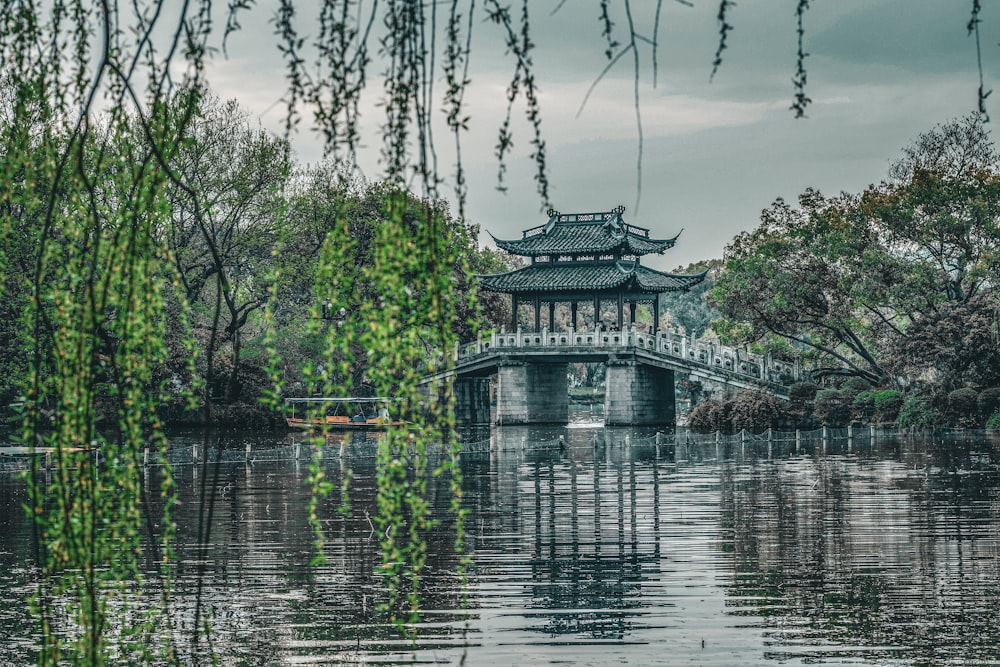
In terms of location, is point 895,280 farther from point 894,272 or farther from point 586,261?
point 586,261

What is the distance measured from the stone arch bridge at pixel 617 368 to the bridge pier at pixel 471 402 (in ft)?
15.3

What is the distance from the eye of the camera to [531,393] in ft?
196

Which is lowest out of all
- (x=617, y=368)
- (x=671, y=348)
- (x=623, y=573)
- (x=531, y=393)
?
(x=623, y=573)

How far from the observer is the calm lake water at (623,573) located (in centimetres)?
1192

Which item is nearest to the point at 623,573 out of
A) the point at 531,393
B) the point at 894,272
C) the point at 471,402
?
the point at 894,272

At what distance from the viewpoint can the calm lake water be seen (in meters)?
11.9

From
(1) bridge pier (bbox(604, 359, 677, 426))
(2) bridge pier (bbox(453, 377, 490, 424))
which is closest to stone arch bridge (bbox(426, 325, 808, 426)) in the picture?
(1) bridge pier (bbox(604, 359, 677, 426))

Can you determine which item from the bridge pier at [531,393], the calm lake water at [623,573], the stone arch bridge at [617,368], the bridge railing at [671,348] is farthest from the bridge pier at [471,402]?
the calm lake water at [623,573]

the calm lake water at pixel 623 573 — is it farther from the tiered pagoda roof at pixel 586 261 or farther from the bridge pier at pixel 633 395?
the tiered pagoda roof at pixel 586 261

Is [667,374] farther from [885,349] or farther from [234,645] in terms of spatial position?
[234,645]

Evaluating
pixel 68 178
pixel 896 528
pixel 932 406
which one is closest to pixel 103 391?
pixel 932 406

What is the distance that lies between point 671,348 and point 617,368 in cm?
257

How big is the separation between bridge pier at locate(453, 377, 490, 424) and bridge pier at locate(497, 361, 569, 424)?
5.88 meters

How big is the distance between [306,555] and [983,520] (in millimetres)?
10782
